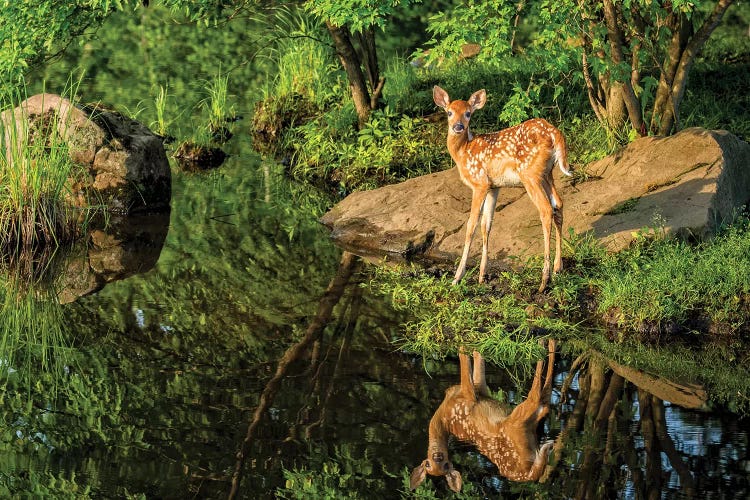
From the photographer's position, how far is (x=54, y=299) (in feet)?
33.6

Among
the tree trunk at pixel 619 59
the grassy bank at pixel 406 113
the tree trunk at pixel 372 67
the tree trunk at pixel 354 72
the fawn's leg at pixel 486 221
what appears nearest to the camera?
the fawn's leg at pixel 486 221

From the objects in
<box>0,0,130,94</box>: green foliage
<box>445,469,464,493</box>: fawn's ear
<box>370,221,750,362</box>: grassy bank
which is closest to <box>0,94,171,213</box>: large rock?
<box>0,0,130,94</box>: green foliage

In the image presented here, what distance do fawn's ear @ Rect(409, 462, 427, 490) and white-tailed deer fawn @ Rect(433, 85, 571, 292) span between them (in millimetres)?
3317

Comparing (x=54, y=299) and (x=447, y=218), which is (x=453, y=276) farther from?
(x=54, y=299)

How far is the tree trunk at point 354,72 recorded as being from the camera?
14.5m

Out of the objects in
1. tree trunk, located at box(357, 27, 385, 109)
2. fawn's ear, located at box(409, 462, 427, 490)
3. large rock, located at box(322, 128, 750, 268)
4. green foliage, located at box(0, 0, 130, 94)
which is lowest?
fawn's ear, located at box(409, 462, 427, 490)

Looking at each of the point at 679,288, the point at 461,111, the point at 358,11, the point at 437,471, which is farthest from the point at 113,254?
the point at 437,471

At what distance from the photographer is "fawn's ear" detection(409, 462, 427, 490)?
6621 millimetres

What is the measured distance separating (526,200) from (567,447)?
4736mm

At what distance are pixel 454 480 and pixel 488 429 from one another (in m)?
0.86

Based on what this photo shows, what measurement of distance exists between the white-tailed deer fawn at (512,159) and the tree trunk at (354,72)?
4.77 meters

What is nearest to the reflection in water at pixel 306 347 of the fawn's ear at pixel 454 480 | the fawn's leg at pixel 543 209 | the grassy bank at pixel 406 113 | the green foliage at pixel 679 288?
the fawn's ear at pixel 454 480

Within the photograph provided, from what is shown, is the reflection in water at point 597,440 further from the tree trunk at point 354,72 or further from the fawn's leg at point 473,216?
the tree trunk at point 354,72

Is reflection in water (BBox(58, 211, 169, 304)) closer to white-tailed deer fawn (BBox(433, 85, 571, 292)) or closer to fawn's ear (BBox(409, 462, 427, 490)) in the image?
white-tailed deer fawn (BBox(433, 85, 571, 292))
